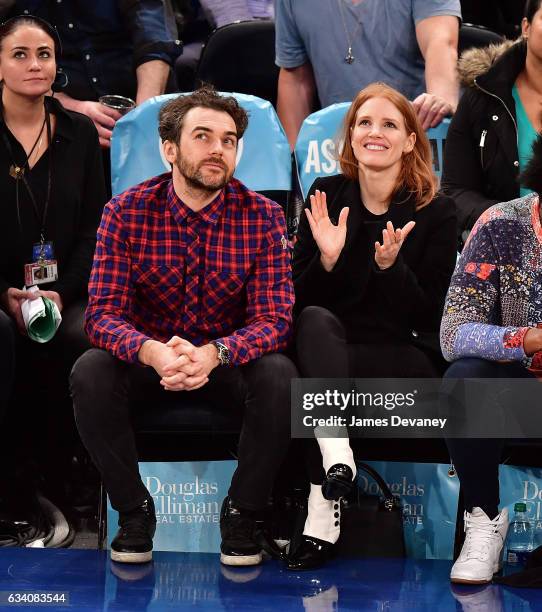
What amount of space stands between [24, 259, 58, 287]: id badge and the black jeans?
4.23ft

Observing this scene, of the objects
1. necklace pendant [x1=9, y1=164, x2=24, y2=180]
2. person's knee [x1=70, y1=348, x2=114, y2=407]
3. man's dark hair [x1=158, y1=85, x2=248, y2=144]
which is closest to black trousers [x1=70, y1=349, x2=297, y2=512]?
person's knee [x1=70, y1=348, x2=114, y2=407]

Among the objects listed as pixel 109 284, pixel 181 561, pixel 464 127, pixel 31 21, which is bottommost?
pixel 181 561

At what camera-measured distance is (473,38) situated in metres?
4.27

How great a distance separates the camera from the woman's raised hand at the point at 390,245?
118 inches

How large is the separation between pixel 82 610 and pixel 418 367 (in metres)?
1.12

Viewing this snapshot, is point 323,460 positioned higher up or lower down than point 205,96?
lower down

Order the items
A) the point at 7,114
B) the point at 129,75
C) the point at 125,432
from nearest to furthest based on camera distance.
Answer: the point at 125,432 → the point at 7,114 → the point at 129,75

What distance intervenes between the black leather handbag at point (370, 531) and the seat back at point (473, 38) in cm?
199

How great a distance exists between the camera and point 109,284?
3.03 m

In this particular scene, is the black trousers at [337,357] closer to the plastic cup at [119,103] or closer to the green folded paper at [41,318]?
the green folded paper at [41,318]

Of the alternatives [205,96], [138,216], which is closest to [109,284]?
[138,216]

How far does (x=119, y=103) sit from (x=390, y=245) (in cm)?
138

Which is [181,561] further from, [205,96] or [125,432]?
[205,96]

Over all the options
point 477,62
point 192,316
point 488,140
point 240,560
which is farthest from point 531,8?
point 240,560
